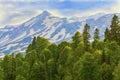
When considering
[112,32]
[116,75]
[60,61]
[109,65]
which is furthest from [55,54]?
[116,75]

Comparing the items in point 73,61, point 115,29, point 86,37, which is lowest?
point 73,61

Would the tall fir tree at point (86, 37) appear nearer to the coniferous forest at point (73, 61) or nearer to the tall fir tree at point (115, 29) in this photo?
the coniferous forest at point (73, 61)

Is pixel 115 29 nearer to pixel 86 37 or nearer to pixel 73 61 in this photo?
pixel 86 37

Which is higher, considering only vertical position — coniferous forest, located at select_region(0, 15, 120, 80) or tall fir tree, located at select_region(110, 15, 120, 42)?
tall fir tree, located at select_region(110, 15, 120, 42)

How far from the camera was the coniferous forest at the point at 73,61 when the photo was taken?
110m

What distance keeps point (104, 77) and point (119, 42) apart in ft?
72.6

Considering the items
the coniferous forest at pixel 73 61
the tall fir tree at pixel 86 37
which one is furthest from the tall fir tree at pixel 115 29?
the tall fir tree at pixel 86 37

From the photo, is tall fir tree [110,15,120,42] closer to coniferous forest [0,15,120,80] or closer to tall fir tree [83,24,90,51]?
coniferous forest [0,15,120,80]

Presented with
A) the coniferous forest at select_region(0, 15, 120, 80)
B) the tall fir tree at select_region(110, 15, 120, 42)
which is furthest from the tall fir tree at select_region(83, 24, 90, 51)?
the tall fir tree at select_region(110, 15, 120, 42)

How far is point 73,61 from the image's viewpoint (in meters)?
127

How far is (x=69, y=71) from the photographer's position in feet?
410

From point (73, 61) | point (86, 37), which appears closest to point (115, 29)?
point (86, 37)

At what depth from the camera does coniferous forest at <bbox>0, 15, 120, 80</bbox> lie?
4336 inches

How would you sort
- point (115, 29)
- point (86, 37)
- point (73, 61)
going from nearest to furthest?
1. point (115, 29)
2. point (73, 61)
3. point (86, 37)
